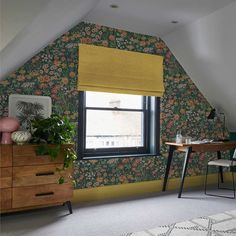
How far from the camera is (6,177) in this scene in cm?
261

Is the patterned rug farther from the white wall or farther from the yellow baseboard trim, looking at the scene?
the white wall

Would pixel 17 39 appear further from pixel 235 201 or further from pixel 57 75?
pixel 235 201

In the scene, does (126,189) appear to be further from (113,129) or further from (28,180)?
(28,180)

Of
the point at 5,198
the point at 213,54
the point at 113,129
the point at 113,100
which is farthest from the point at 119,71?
the point at 5,198

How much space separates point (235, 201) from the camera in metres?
3.52

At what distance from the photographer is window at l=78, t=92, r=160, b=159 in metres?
3.71

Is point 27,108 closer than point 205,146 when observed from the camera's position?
Yes

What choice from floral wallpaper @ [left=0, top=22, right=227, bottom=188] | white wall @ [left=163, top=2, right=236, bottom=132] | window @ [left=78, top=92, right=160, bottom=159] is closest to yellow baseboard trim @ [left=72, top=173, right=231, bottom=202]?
floral wallpaper @ [left=0, top=22, right=227, bottom=188]

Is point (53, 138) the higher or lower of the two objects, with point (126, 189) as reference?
higher

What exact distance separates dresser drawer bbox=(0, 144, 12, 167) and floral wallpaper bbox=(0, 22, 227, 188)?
24.0 inches

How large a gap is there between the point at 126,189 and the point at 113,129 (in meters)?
0.89

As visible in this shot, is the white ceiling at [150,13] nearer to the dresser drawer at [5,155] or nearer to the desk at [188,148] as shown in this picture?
the desk at [188,148]

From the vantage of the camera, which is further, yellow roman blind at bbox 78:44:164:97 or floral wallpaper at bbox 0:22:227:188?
yellow roman blind at bbox 78:44:164:97

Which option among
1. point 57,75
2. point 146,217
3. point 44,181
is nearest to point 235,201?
point 146,217
